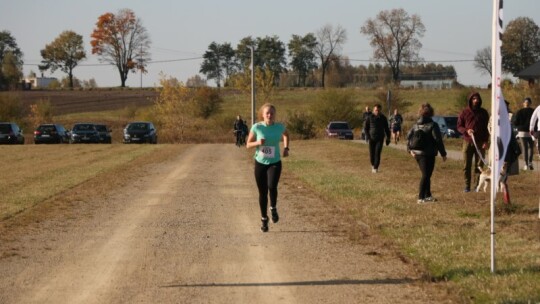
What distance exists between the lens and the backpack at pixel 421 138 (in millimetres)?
15086

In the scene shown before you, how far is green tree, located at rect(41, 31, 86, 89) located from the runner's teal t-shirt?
382 ft

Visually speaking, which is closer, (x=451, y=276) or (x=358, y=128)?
(x=451, y=276)

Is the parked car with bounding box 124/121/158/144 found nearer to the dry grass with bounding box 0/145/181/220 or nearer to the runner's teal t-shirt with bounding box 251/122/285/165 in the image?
the dry grass with bounding box 0/145/181/220

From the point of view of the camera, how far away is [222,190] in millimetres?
18812

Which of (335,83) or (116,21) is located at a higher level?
(116,21)

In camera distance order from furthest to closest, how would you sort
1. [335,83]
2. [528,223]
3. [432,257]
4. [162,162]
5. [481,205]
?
[335,83] < [162,162] < [481,205] < [528,223] < [432,257]

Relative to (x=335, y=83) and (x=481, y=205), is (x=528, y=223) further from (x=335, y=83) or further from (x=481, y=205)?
(x=335, y=83)

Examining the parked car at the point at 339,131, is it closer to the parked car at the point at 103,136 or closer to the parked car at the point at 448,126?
the parked car at the point at 448,126

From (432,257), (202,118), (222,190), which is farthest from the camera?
(202,118)

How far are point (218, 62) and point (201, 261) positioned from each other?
137071mm

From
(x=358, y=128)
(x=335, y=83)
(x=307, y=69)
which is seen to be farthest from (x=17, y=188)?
(x=307, y=69)

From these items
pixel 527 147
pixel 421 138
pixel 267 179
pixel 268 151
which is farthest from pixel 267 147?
pixel 527 147

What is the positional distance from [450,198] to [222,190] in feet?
18.3

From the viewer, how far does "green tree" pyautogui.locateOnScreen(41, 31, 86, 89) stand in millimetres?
124875
